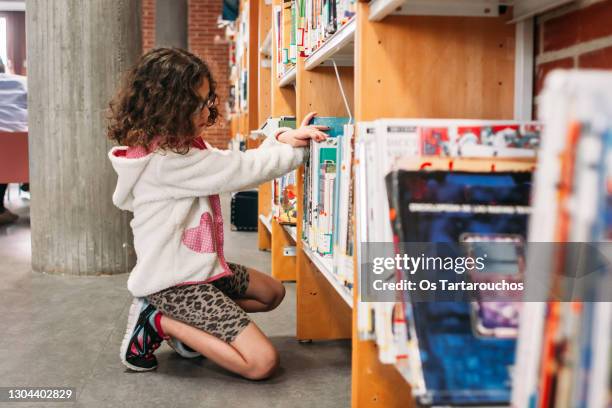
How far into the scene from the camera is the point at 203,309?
1.66m

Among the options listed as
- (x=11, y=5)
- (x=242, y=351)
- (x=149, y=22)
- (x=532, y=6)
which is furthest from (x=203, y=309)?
(x=11, y=5)

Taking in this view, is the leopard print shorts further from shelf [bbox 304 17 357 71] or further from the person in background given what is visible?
the person in background

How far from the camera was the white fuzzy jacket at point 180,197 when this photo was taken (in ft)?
5.43

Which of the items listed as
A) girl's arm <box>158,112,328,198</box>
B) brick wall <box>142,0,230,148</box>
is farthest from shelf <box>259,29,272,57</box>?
brick wall <box>142,0,230,148</box>

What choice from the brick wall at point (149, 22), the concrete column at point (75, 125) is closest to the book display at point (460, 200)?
the concrete column at point (75, 125)

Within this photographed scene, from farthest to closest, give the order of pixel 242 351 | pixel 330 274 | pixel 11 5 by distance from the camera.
A: pixel 11 5 → pixel 242 351 → pixel 330 274

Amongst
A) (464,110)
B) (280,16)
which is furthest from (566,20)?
(280,16)

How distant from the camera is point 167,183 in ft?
5.45

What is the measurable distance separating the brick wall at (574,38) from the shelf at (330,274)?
55cm

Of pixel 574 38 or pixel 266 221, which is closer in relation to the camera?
pixel 574 38

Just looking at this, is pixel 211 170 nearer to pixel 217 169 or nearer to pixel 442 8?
pixel 217 169

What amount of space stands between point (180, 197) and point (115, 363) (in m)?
0.48

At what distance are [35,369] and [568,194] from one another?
1529 millimetres

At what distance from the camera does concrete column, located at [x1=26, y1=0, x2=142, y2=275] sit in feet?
9.00
